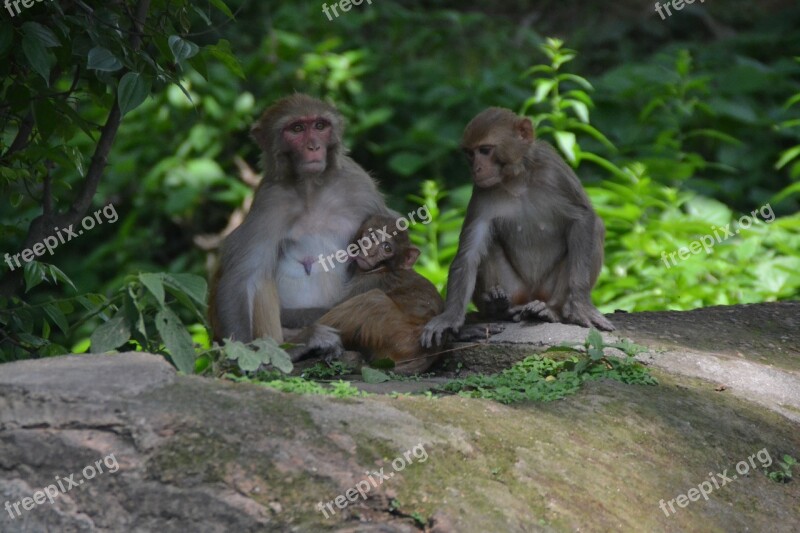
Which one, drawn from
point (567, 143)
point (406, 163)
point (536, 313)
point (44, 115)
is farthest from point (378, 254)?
point (406, 163)

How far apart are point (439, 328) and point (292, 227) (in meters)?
1.10

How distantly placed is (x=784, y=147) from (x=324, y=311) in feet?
21.7

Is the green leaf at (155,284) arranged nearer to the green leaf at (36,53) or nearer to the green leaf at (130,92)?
the green leaf at (130,92)

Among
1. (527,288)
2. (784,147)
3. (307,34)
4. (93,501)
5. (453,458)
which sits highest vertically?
(307,34)

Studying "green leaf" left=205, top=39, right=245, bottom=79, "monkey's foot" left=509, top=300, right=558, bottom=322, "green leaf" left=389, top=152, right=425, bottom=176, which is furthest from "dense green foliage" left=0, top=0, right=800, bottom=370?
"monkey's foot" left=509, top=300, right=558, bottom=322

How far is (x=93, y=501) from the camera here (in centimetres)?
319

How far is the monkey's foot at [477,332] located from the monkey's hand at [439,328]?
7cm

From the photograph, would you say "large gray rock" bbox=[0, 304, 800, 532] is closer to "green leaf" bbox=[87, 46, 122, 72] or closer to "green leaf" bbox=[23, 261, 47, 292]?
"green leaf" bbox=[23, 261, 47, 292]

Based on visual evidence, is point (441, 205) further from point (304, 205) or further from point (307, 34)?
point (304, 205)

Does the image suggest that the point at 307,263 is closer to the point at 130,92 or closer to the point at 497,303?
the point at 497,303

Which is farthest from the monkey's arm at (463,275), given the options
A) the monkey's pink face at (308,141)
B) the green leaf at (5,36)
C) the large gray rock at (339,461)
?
the green leaf at (5,36)

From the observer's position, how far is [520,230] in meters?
6.47

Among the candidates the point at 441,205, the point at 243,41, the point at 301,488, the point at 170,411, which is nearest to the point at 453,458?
the point at 301,488

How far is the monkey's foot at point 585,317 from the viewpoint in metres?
5.90
